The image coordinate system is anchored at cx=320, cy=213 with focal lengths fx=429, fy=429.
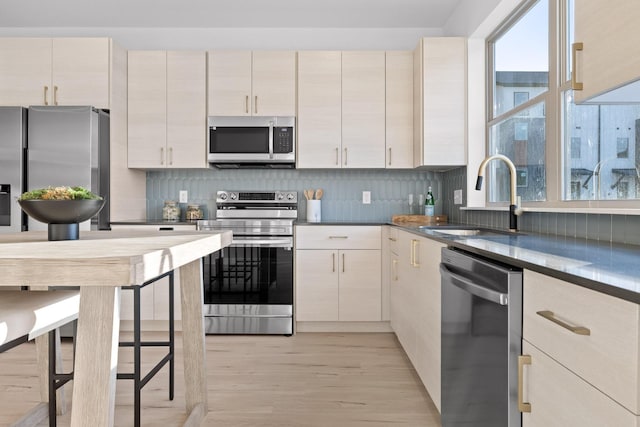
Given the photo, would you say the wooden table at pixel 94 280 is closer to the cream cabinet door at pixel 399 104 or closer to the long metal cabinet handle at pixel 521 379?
the long metal cabinet handle at pixel 521 379

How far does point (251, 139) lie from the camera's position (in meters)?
3.57

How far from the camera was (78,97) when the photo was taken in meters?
3.40

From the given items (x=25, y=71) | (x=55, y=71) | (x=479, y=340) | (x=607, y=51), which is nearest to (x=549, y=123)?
(x=607, y=51)

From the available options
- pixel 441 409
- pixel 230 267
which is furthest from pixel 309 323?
pixel 441 409

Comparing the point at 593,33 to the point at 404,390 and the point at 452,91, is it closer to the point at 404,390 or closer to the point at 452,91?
the point at 404,390

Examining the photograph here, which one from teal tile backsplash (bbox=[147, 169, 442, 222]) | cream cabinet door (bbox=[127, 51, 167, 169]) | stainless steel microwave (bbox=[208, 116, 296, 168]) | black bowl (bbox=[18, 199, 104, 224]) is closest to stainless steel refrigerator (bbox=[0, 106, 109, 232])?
cream cabinet door (bbox=[127, 51, 167, 169])

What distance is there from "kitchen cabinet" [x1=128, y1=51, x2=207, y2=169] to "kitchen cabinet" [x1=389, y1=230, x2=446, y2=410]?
1.99 meters

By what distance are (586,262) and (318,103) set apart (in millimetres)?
2773

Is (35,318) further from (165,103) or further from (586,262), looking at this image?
(165,103)

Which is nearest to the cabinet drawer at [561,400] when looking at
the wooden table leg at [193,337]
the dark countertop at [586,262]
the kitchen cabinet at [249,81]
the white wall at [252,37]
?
the dark countertop at [586,262]

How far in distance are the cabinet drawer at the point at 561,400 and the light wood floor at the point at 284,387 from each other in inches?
39.0

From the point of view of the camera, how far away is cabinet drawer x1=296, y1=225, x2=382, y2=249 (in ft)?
11.1

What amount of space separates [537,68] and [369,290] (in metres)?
1.92

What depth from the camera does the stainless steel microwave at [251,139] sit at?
3.56m
